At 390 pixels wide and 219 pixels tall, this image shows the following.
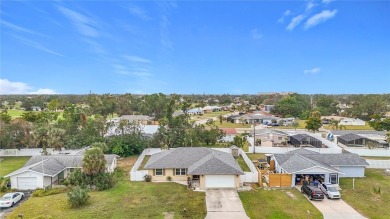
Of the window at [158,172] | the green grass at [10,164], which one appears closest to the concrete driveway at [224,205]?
the window at [158,172]

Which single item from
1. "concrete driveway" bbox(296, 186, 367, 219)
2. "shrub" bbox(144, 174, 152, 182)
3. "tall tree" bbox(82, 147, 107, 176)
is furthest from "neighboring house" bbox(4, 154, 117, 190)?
"concrete driveway" bbox(296, 186, 367, 219)

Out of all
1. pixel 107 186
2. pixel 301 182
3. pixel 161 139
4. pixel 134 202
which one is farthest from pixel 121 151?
pixel 301 182

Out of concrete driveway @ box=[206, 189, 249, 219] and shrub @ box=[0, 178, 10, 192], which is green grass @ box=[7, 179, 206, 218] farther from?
shrub @ box=[0, 178, 10, 192]

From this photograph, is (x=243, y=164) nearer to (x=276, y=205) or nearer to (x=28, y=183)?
(x=276, y=205)

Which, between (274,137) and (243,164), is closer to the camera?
(243,164)

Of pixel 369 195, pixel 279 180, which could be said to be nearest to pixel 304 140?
pixel 279 180

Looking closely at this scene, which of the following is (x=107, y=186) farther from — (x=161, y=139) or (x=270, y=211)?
(x=161, y=139)
